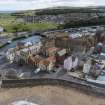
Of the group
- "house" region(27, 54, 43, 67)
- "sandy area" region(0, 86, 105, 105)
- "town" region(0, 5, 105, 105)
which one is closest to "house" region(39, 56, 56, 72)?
"town" region(0, 5, 105, 105)

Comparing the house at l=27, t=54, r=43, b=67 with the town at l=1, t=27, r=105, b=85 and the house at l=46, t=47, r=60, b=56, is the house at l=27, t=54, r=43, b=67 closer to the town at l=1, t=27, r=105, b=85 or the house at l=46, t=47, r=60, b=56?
the town at l=1, t=27, r=105, b=85

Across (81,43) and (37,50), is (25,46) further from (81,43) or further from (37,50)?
(81,43)

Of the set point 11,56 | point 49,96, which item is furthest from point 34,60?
point 49,96

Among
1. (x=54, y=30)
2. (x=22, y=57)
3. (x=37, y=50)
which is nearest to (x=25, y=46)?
(x=37, y=50)

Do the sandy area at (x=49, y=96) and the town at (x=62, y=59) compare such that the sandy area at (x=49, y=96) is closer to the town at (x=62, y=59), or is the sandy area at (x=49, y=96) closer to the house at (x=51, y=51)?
the town at (x=62, y=59)

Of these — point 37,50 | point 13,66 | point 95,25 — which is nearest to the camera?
point 13,66

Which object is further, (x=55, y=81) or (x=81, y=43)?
(x=81, y=43)

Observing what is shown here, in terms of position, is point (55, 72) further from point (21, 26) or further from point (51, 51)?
point (21, 26)

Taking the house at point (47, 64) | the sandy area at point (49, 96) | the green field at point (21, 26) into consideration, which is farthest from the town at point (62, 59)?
the green field at point (21, 26)

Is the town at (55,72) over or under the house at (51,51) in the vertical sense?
under
